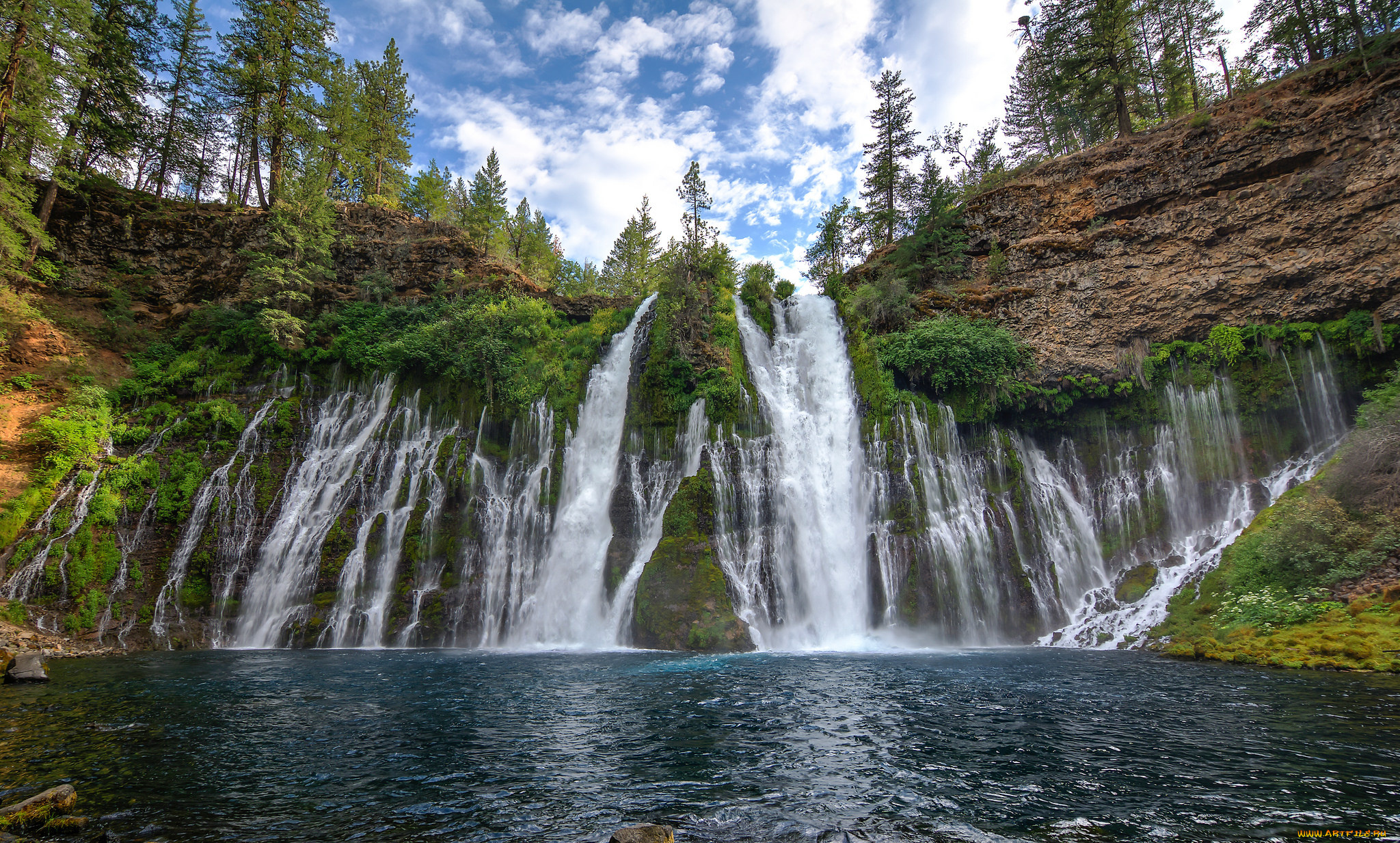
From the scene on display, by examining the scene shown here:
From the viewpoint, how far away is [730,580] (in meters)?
18.2

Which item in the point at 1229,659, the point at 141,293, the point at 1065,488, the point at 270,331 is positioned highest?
the point at 141,293

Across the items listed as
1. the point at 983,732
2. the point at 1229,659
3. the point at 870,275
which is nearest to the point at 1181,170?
the point at 870,275

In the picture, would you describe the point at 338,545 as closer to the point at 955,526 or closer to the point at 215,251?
the point at 215,251

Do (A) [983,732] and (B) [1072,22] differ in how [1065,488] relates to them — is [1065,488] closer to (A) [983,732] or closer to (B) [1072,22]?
(A) [983,732]

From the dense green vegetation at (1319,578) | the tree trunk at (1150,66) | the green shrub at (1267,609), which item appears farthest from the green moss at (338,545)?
the tree trunk at (1150,66)

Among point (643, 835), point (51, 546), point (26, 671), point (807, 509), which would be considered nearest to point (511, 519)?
point (807, 509)

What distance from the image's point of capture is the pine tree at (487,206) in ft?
134

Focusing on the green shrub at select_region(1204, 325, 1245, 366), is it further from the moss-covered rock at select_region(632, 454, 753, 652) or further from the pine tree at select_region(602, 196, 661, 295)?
the pine tree at select_region(602, 196, 661, 295)

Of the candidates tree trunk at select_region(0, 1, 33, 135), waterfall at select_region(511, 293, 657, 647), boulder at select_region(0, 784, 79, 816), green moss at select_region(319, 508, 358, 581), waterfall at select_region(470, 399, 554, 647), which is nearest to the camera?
boulder at select_region(0, 784, 79, 816)

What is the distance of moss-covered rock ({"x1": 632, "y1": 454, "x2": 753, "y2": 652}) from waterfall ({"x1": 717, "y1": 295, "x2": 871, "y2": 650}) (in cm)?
71

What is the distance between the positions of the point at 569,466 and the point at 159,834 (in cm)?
1834

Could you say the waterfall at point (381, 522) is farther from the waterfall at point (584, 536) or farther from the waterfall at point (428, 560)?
the waterfall at point (584, 536)

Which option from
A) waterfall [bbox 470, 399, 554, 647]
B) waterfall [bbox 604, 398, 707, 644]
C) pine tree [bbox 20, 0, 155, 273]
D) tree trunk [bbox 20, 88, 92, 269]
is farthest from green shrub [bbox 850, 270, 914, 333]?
pine tree [bbox 20, 0, 155, 273]

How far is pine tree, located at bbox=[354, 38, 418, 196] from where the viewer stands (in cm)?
3728
